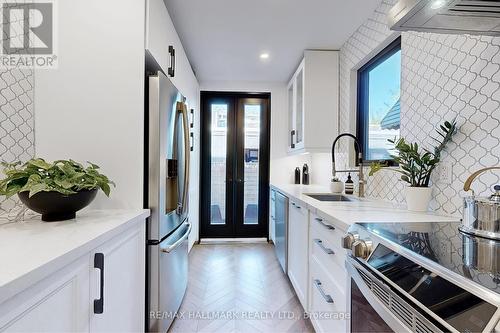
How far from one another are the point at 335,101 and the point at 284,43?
80cm

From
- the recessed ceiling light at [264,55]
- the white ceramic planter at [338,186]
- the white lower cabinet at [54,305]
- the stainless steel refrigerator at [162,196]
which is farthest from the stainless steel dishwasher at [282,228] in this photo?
the white lower cabinet at [54,305]

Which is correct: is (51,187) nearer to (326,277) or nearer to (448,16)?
(326,277)

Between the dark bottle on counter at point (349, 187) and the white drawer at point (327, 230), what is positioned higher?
the dark bottle on counter at point (349, 187)

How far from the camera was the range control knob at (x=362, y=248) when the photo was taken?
0.92m

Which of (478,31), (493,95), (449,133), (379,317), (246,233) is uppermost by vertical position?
(478,31)

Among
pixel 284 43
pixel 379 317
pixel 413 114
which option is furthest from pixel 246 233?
pixel 379 317

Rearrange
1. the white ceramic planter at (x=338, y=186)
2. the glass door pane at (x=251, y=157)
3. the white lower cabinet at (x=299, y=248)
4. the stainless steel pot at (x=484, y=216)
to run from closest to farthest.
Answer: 1. the stainless steel pot at (x=484, y=216)
2. the white lower cabinet at (x=299, y=248)
3. the white ceramic planter at (x=338, y=186)
4. the glass door pane at (x=251, y=157)

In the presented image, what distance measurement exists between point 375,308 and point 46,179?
1318 mm

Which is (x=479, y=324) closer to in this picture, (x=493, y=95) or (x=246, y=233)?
(x=493, y=95)

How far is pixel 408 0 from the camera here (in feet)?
3.29

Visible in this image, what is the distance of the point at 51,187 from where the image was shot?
1057mm

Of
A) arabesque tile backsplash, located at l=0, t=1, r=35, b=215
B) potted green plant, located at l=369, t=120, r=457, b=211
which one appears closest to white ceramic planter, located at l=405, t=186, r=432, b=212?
potted green plant, located at l=369, t=120, r=457, b=211

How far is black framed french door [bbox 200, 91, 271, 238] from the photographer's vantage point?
156 inches

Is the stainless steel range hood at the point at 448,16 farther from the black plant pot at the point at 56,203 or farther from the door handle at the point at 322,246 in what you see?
the black plant pot at the point at 56,203
